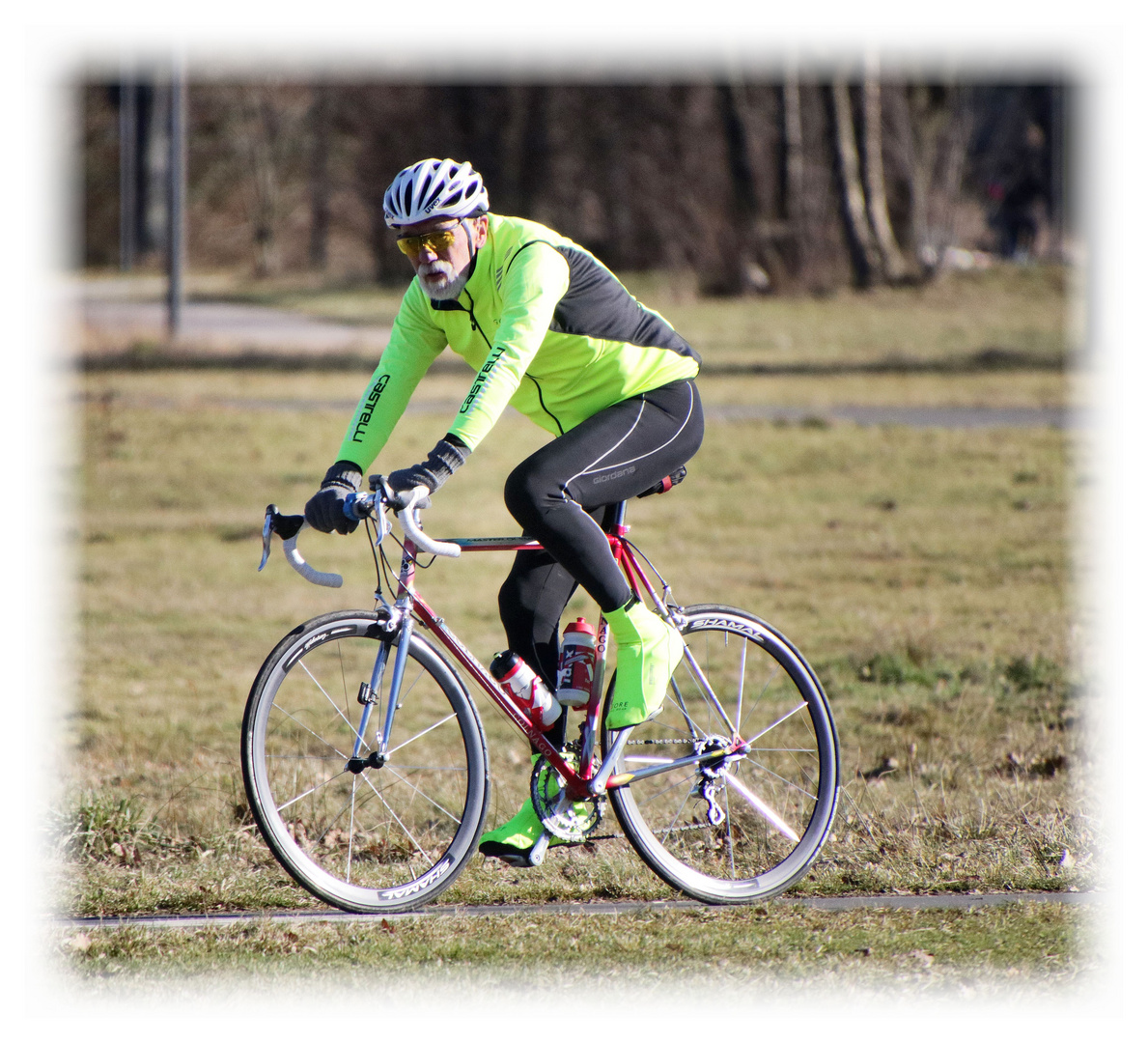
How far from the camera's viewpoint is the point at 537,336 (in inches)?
159

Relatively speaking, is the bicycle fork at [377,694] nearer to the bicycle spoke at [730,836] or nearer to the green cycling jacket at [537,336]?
the green cycling jacket at [537,336]

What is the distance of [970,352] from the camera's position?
21984 millimetres

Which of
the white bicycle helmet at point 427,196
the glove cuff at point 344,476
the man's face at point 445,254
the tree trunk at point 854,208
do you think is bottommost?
the glove cuff at point 344,476

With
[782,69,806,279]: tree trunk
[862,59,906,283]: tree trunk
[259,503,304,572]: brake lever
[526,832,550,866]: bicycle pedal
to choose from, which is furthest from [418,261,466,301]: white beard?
[782,69,806,279]: tree trunk

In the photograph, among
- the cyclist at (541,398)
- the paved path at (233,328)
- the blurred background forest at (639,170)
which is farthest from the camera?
the blurred background forest at (639,170)

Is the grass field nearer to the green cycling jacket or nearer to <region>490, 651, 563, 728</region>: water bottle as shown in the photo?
<region>490, 651, 563, 728</region>: water bottle

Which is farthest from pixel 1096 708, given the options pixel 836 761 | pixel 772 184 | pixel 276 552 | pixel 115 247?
pixel 115 247

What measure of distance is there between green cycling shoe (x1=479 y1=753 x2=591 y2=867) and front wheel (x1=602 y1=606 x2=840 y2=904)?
24cm

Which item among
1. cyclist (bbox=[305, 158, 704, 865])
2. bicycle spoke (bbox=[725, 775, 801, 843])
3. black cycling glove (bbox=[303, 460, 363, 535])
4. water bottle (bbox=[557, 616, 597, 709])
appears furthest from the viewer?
bicycle spoke (bbox=[725, 775, 801, 843])

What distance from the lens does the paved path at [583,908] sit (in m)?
4.17

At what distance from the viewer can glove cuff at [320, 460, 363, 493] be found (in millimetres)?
4156

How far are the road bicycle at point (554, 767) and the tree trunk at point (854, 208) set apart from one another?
26.6 m

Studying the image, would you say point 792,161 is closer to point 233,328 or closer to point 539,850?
point 233,328

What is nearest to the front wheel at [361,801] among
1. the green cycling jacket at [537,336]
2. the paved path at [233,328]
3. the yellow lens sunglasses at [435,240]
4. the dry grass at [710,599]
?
the dry grass at [710,599]
